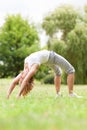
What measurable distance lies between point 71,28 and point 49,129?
40.4 meters

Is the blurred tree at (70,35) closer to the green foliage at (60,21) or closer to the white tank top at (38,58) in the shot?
the green foliage at (60,21)

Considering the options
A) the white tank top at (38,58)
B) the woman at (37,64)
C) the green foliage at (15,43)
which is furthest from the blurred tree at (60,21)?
the white tank top at (38,58)

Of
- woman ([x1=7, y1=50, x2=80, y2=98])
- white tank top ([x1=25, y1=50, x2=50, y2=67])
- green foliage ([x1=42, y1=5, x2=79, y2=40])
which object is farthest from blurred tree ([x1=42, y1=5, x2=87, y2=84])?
white tank top ([x1=25, y1=50, x2=50, y2=67])

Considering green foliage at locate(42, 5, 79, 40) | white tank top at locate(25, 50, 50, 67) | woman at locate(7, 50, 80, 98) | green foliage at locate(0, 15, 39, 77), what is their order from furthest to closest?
green foliage at locate(0, 15, 39, 77), green foliage at locate(42, 5, 79, 40), white tank top at locate(25, 50, 50, 67), woman at locate(7, 50, 80, 98)

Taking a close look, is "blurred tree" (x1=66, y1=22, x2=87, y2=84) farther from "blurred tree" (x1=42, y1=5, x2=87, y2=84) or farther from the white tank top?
the white tank top

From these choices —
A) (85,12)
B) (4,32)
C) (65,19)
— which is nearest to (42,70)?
(4,32)

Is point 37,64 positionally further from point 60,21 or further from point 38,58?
point 60,21

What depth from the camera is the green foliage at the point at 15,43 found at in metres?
60.7

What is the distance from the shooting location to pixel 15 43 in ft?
201

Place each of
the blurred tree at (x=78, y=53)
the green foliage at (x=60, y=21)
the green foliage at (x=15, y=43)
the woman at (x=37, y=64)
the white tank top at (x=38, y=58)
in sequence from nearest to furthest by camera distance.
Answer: the woman at (x=37, y=64) < the white tank top at (x=38, y=58) < the blurred tree at (x=78, y=53) < the green foliage at (x=60, y=21) < the green foliage at (x=15, y=43)

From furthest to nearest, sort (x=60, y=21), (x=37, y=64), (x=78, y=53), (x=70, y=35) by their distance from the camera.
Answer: (x=60, y=21) < (x=70, y=35) < (x=78, y=53) < (x=37, y=64)

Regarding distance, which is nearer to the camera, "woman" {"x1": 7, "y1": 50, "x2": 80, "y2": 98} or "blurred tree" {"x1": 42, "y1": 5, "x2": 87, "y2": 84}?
"woman" {"x1": 7, "y1": 50, "x2": 80, "y2": 98}

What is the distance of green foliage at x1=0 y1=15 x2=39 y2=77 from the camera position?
199 feet

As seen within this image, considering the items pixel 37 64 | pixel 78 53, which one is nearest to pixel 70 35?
pixel 78 53
